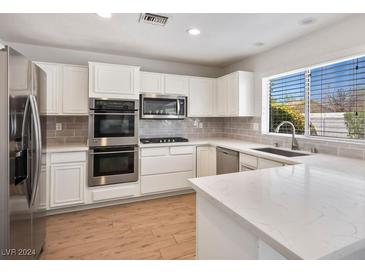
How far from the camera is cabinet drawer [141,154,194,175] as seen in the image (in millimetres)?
3197

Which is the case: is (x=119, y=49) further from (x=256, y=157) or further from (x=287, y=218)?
(x=287, y=218)

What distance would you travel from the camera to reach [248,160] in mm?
2670

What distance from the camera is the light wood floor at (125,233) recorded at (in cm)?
194

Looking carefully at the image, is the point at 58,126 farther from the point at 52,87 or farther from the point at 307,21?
the point at 307,21

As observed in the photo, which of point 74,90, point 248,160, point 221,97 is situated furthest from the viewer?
point 221,97

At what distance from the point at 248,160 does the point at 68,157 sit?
7.76 ft

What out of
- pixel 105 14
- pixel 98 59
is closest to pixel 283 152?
pixel 105 14

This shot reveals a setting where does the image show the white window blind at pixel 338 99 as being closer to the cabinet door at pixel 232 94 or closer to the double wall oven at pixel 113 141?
the cabinet door at pixel 232 94

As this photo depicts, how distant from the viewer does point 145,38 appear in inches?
109

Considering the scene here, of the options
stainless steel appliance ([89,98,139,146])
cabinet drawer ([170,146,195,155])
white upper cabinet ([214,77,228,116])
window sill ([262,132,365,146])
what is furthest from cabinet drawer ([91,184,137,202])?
window sill ([262,132,365,146])

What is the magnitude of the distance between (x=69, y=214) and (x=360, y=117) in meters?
3.69

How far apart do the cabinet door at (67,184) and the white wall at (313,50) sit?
114 inches

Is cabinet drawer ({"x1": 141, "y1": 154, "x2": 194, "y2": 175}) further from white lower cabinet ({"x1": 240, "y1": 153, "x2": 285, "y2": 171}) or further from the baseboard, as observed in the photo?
white lower cabinet ({"x1": 240, "y1": 153, "x2": 285, "y2": 171})

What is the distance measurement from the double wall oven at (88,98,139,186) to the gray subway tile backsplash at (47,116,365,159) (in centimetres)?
58
